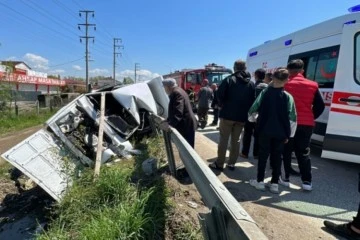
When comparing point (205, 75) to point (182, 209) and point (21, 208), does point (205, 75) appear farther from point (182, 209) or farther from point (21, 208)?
point (182, 209)

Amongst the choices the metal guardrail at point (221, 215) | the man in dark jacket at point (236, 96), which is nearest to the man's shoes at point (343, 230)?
the metal guardrail at point (221, 215)

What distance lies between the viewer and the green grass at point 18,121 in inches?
684

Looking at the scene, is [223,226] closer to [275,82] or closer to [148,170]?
[275,82]

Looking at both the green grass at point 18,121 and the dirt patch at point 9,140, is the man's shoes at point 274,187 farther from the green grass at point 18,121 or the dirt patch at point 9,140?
the green grass at point 18,121

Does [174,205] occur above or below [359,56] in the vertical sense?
below

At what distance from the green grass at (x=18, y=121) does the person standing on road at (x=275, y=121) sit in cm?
1453

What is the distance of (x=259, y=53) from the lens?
992 cm

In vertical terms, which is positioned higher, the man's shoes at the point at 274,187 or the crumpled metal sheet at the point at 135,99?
the crumpled metal sheet at the point at 135,99

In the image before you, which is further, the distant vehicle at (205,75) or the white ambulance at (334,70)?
the distant vehicle at (205,75)

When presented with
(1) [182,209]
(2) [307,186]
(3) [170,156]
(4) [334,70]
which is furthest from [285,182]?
(4) [334,70]

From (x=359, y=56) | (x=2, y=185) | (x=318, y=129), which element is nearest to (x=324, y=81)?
(x=318, y=129)

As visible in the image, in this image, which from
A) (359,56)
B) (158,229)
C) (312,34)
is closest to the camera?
(158,229)

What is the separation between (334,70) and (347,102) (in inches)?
56.4

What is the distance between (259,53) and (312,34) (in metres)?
3.08
